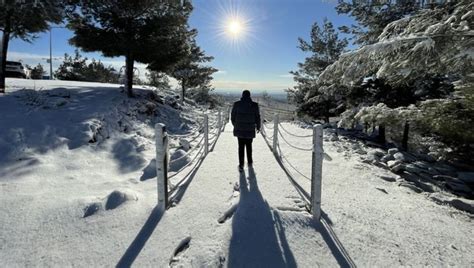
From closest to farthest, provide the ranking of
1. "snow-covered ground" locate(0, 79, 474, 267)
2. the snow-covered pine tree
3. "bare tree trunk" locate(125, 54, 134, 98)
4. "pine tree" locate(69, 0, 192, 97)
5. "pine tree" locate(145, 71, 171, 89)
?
1. "snow-covered ground" locate(0, 79, 474, 267)
2. the snow-covered pine tree
3. "pine tree" locate(69, 0, 192, 97)
4. "bare tree trunk" locate(125, 54, 134, 98)
5. "pine tree" locate(145, 71, 171, 89)

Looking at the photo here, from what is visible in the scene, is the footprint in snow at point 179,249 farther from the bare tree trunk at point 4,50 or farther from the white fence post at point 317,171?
the bare tree trunk at point 4,50

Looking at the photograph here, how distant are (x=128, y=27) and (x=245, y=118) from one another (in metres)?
8.49

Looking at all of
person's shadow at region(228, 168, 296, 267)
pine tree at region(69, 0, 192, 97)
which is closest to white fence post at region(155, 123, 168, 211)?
person's shadow at region(228, 168, 296, 267)

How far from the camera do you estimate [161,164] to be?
151 inches

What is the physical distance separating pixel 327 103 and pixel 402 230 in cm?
1736

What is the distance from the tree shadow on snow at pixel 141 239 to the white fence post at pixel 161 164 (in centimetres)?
17

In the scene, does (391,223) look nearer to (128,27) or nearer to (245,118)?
(245,118)

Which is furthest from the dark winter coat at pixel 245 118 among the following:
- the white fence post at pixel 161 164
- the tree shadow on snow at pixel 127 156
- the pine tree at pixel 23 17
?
the pine tree at pixel 23 17

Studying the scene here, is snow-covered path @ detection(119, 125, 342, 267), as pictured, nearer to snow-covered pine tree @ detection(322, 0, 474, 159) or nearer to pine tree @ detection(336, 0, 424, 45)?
snow-covered pine tree @ detection(322, 0, 474, 159)

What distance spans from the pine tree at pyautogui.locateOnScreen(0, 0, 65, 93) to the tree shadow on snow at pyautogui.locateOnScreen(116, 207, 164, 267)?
9.69m

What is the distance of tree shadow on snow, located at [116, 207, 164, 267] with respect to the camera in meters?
2.79

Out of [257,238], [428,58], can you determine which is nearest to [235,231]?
[257,238]

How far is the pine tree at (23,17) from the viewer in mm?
9208

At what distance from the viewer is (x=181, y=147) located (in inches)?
316
